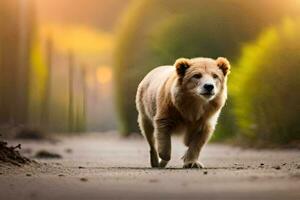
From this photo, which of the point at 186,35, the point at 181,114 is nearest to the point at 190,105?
the point at 181,114

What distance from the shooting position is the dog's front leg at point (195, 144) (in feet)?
26.9

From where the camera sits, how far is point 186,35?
19.1m

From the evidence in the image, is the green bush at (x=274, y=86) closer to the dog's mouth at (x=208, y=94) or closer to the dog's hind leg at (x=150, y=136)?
the dog's hind leg at (x=150, y=136)

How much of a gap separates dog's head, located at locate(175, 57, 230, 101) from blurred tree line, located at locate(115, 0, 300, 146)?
6587 mm

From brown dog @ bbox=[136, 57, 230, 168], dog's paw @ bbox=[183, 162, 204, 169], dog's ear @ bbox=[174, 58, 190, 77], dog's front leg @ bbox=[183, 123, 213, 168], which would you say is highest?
dog's ear @ bbox=[174, 58, 190, 77]

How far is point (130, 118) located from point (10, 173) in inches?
565

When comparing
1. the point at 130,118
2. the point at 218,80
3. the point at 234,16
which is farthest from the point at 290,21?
the point at 130,118

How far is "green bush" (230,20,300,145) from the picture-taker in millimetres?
13484

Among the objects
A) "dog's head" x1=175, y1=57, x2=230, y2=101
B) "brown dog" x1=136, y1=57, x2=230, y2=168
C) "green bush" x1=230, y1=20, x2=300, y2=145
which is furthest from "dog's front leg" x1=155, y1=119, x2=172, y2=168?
"green bush" x1=230, y1=20, x2=300, y2=145

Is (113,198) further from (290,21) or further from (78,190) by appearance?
(290,21)

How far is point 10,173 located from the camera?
7141 mm

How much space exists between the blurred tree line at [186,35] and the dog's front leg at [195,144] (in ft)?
21.1

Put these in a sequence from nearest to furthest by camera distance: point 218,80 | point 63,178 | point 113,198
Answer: point 113,198 < point 63,178 < point 218,80

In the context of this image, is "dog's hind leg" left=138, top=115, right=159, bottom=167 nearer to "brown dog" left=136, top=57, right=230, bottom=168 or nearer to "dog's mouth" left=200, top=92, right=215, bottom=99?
"brown dog" left=136, top=57, right=230, bottom=168
